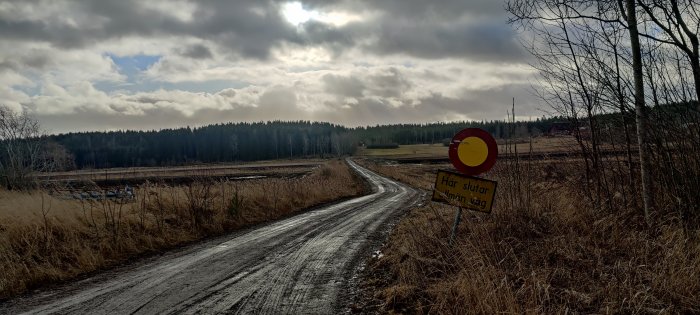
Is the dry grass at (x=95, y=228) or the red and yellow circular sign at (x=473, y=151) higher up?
the red and yellow circular sign at (x=473, y=151)

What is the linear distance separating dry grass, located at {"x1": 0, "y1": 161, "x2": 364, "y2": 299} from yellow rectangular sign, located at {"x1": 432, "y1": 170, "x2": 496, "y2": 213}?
20.5 feet

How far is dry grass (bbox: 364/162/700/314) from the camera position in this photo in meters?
3.99

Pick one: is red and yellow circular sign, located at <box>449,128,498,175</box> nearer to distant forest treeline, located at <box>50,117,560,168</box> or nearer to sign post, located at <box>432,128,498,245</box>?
sign post, located at <box>432,128,498,245</box>

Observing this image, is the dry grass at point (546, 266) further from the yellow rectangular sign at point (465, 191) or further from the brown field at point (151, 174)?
the brown field at point (151, 174)

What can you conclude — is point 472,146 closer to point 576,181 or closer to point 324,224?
point 576,181

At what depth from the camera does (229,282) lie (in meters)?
6.33

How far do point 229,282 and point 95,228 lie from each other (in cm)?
455

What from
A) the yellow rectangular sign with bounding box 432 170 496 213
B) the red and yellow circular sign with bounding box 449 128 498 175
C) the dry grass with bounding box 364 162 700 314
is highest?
the red and yellow circular sign with bounding box 449 128 498 175

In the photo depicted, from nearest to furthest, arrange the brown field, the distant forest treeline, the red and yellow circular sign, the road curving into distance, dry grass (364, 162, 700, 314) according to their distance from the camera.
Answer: dry grass (364, 162, 700, 314) < the road curving into distance < the red and yellow circular sign < the brown field < the distant forest treeline

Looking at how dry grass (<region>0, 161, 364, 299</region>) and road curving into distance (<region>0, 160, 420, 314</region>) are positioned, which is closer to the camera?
road curving into distance (<region>0, 160, 420, 314</region>)

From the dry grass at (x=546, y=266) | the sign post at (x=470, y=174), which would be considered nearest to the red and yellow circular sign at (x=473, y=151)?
the sign post at (x=470, y=174)

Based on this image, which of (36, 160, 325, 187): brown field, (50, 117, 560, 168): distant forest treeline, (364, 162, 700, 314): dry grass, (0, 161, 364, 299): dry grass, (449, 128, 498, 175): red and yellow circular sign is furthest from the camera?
(50, 117, 560, 168): distant forest treeline

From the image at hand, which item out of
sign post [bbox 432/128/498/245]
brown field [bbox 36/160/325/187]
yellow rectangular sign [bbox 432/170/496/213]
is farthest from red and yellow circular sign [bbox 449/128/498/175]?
brown field [bbox 36/160/325/187]

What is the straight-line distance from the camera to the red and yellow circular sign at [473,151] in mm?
5867
